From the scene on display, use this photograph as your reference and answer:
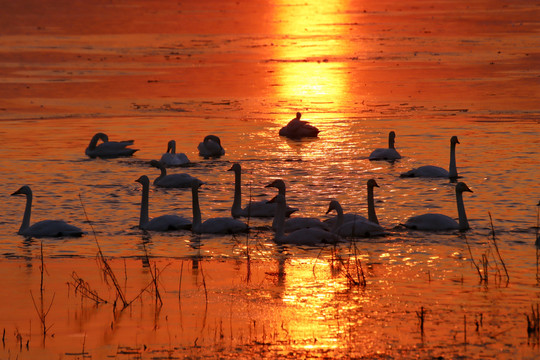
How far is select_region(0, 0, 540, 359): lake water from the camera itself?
31.2 ft

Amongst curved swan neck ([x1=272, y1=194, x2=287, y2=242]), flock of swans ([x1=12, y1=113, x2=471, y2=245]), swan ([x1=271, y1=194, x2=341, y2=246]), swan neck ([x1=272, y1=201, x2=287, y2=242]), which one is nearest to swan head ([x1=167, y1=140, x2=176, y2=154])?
flock of swans ([x1=12, y1=113, x2=471, y2=245])

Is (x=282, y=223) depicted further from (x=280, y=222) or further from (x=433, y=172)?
(x=433, y=172)

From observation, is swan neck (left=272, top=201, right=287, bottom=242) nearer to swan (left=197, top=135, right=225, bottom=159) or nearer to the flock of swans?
the flock of swans

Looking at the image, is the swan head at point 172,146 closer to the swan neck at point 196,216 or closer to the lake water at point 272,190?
the lake water at point 272,190

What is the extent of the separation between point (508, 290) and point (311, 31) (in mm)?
40699

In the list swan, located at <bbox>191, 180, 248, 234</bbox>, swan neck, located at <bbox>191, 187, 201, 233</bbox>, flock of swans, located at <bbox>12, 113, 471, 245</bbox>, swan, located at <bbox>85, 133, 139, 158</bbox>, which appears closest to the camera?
flock of swans, located at <bbox>12, 113, 471, 245</bbox>

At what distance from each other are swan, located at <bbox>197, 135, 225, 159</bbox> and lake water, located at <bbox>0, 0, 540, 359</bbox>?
0.83ft

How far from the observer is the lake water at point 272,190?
9.51 meters

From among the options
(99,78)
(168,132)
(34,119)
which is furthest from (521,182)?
(99,78)

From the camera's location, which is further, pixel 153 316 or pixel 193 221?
pixel 193 221

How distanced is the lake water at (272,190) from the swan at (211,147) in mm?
254

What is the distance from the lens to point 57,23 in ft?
190

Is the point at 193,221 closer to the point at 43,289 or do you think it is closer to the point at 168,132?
the point at 43,289

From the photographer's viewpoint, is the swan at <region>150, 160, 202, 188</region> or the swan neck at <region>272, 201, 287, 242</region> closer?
the swan neck at <region>272, 201, 287, 242</region>
